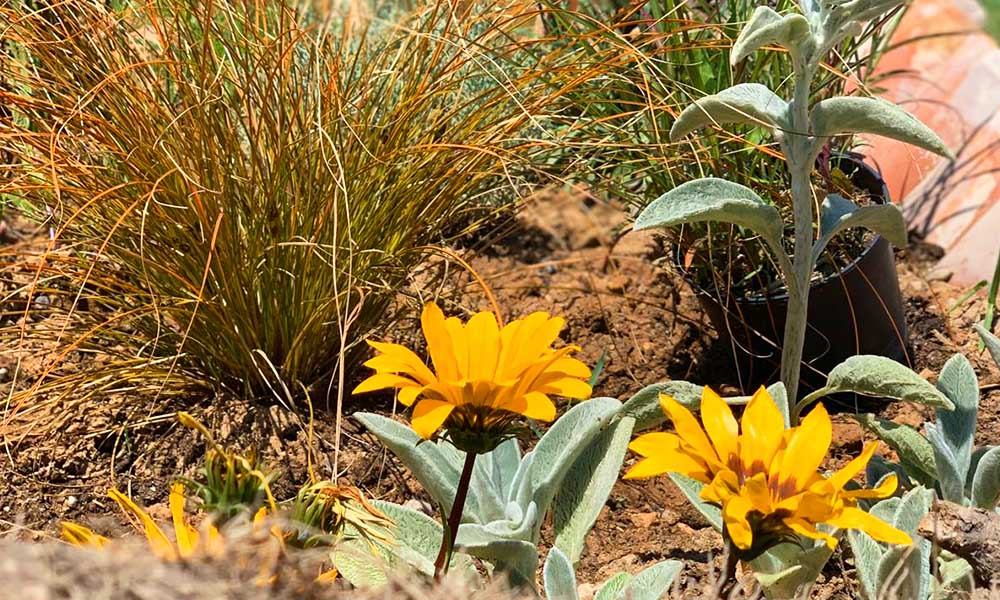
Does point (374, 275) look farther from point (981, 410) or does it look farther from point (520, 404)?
point (981, 410)

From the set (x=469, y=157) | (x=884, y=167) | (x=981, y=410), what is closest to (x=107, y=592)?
(x=469, y=157)

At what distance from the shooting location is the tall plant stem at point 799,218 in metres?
1.51

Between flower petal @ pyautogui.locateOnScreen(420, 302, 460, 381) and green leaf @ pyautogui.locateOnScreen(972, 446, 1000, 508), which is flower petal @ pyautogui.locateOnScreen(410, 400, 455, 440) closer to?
flower petal @ pyautogui.locateOnScreen(420, 302, 460, 381)

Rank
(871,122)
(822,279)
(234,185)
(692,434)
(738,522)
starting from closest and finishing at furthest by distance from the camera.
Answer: (738,522) < (692,434) < (871,122) < (234,185) < (822,279)

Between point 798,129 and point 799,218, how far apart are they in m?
0.12

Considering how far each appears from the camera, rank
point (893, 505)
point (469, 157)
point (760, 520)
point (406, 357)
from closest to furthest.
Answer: point (760, 520), point (406, 357), point (893, 505), point (469, 157)

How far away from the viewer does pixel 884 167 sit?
261 cm

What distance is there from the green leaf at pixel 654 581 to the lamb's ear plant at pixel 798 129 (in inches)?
15.7

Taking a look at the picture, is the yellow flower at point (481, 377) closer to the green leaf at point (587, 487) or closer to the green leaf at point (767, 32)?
the green leaf at point (587, 487)

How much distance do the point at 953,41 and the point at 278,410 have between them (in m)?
1.96

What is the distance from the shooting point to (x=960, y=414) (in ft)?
5.02

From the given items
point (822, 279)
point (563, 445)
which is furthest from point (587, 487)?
point (822, 279)

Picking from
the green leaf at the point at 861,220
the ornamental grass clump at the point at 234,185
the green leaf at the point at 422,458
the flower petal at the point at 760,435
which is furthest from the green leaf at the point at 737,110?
the green leaf at the point at 422,458

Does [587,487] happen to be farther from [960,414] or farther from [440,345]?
[960,414]
